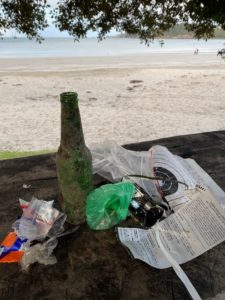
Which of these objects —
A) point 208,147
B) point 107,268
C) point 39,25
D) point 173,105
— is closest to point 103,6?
point 39,25

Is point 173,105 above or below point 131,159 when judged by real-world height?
below

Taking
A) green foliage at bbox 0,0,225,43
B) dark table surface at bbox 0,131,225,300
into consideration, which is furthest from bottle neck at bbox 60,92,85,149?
green foliage at bbox 0,0,225,43

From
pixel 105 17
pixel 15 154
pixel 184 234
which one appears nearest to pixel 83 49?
pixel 15 154

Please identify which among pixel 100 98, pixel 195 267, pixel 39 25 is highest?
pixel 39 25

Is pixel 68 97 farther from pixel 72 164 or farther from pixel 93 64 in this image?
pixel 93 64

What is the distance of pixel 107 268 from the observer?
814mm

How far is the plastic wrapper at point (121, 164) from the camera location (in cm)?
109

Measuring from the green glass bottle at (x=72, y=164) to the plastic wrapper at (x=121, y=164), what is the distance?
0.69 ft

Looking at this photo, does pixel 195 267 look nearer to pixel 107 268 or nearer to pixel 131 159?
pixel 107 268

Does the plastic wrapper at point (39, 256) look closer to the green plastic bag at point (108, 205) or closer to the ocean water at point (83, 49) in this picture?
the green plastic bag at point (108, 205)

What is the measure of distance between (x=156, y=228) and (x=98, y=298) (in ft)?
0.94

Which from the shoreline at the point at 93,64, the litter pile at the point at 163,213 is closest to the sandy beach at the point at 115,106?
the shoreline at the point at 93,64

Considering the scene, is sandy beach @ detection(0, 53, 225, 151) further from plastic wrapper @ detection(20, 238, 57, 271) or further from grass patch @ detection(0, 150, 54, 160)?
plastic wrapper @ detection(20, 238, 57, 271)

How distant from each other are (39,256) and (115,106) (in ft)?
27.3
